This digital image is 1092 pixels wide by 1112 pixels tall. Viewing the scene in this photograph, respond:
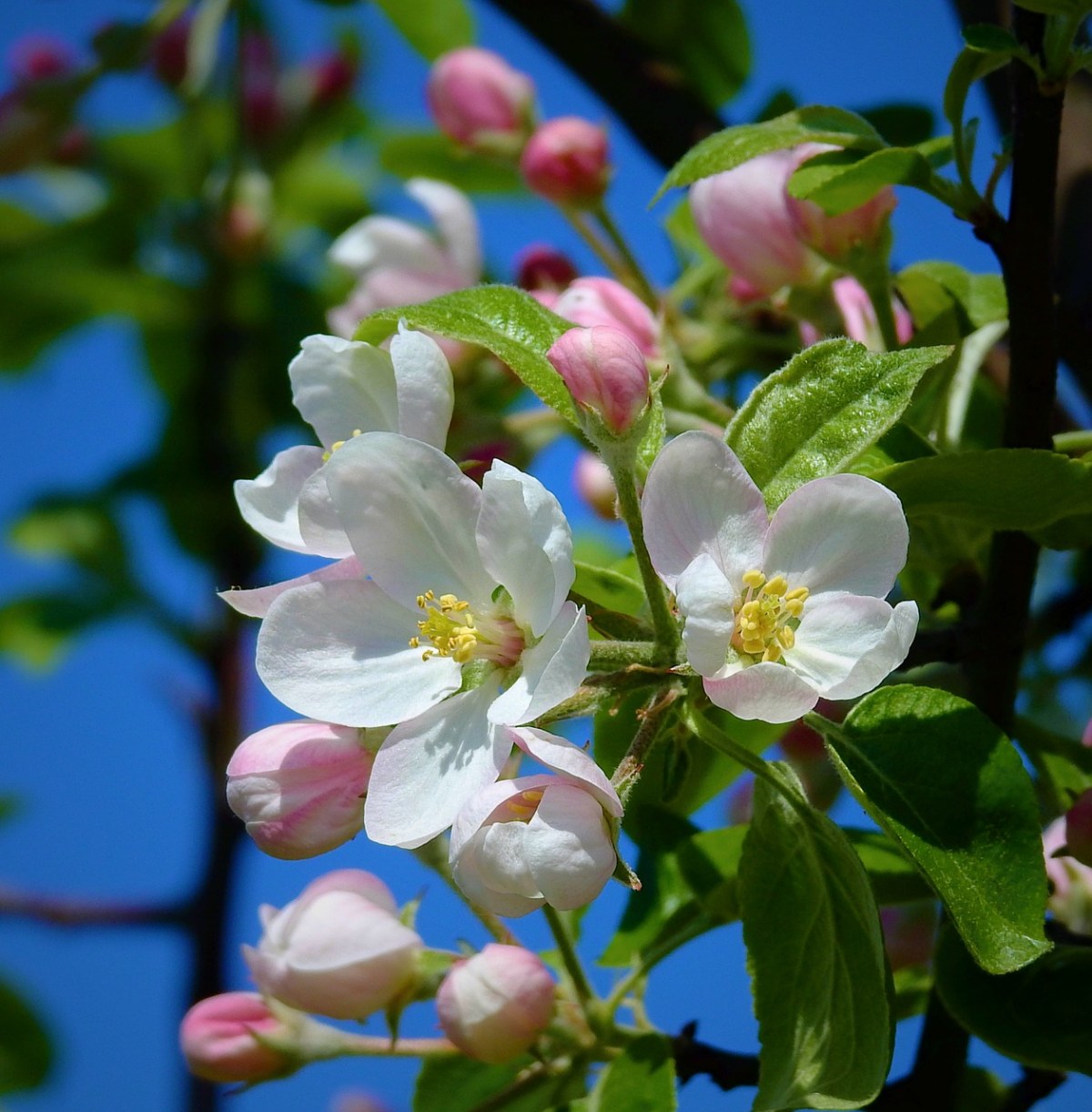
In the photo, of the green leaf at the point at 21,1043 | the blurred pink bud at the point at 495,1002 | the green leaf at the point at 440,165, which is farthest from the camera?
the green leaf at the point at 21,1043

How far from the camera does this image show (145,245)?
254cm

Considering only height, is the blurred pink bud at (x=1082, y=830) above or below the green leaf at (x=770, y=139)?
below

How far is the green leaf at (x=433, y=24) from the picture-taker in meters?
1.49

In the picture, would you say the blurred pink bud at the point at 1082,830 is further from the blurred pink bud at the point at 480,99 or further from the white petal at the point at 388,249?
the blurred pink bud at the point at 480,99

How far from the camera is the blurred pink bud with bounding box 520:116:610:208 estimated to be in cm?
120

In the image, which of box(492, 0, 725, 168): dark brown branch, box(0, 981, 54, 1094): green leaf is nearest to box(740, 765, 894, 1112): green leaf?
box(492, 0, 725, 168): dark brown branch

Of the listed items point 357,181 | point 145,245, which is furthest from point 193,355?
point 357,181

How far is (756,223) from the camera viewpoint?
0.94 meters

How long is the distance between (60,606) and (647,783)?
2056 mm

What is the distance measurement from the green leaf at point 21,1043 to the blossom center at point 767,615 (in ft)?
7.38

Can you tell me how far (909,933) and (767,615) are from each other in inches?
34.6

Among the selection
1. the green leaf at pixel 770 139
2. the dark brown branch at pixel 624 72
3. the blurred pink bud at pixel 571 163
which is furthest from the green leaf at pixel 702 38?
the green leaf at pixel 770 139

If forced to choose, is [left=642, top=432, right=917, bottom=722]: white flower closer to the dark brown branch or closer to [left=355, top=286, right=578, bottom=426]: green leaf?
[left=355, top=286, right=578, bottom=426]: green leaf

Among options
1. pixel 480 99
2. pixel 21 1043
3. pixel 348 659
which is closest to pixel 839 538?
pixel 348 659
